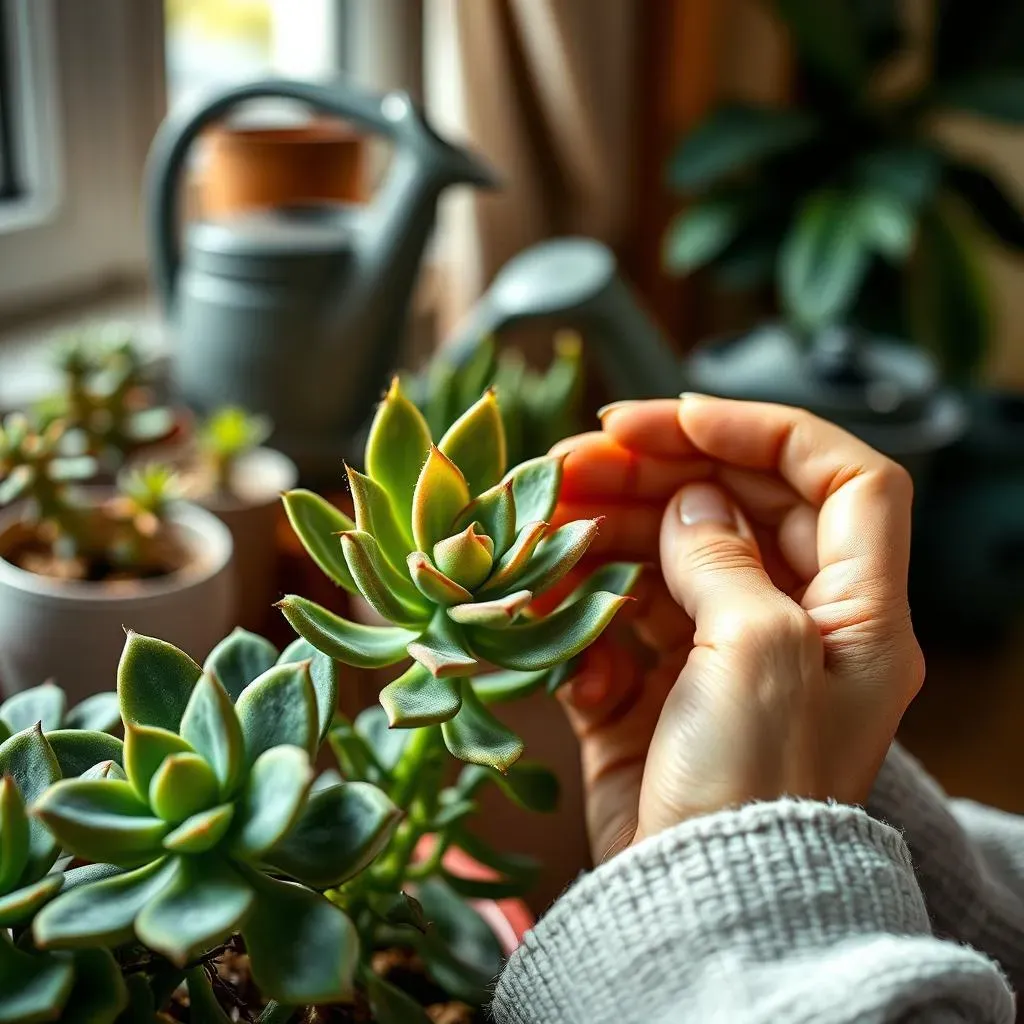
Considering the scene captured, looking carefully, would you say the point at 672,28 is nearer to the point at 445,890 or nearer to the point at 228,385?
the point at 228,385

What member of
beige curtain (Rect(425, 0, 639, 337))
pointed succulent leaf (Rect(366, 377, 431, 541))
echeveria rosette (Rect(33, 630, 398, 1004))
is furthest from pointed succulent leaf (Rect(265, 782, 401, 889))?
beige curtain (Rect(425, 0, 639, 337))

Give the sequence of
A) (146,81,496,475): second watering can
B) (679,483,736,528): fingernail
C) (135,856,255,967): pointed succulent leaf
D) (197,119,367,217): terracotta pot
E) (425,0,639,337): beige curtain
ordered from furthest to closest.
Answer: (425,0,639,337): beige curtain
(197,119,367,217): terracotta pot
(146,81,496,475): second watering can
(679,483,736,528): fingernail
(135,856,255,967): pointed succulent leaf

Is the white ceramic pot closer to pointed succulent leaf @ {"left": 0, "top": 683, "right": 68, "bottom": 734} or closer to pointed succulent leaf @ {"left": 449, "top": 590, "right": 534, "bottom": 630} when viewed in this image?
pointed succulent leaf @ {"left": 0, "top": 683, "right": 68, "bottom": 734}

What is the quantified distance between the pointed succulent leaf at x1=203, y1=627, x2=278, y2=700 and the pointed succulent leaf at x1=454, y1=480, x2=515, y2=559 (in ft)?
0.26

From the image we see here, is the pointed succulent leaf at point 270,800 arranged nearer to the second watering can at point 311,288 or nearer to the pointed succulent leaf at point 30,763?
the pointed succulent leaf at point 30,763

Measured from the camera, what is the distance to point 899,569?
456 millimetres

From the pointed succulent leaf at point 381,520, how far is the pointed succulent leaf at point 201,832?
0.11 m

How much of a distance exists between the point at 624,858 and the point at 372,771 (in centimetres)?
18

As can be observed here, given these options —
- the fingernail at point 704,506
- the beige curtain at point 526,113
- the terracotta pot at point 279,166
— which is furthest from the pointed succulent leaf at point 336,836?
the beige curtain at point 526,113

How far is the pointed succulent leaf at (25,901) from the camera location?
12.1 inches

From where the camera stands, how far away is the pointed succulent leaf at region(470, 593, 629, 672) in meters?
0.39

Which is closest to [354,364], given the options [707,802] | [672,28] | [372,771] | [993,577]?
[372,771]

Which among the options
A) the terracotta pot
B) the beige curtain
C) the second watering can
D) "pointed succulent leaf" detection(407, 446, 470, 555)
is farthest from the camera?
the beige curtain

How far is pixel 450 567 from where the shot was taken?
1.27 ft
